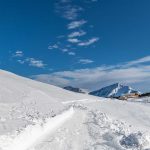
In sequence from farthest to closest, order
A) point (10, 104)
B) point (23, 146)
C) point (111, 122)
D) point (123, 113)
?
1. point (123, 113)
2. point (10, 104)
3. point (111, 122)
4. point (23, 146)

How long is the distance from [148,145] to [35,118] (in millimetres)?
5573

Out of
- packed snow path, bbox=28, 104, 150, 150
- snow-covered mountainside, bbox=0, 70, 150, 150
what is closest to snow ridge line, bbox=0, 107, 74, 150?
snow-covered mountainside, bbox=0, 70, 150, 150

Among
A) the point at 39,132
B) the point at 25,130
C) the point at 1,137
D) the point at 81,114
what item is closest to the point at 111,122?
the point at 81,114

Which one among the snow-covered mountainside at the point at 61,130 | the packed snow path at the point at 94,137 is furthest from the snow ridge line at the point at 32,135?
the packed snow path at the point at 94,137

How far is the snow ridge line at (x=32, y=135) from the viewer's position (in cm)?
1302

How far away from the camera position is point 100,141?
51.6 ft

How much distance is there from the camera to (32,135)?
15.2m

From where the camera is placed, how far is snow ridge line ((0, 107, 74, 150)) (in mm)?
13023

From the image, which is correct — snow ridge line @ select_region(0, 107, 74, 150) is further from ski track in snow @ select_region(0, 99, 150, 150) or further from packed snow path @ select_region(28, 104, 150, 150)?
packed snow path @ select_region(28, 104, 150, 150)

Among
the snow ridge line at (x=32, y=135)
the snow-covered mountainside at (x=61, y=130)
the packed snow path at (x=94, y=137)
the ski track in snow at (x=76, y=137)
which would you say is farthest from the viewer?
the packed snow path at (x=94, y=137)

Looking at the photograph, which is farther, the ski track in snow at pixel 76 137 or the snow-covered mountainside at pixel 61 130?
the snow-covered mountainside at pixel 61 130

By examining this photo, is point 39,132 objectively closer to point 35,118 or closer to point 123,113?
point 35,118

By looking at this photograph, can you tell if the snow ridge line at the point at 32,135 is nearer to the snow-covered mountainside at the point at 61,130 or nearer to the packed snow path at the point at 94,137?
the snow-covered mountainside at the point at 61,130

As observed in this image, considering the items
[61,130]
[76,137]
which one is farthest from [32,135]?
[61,130]
